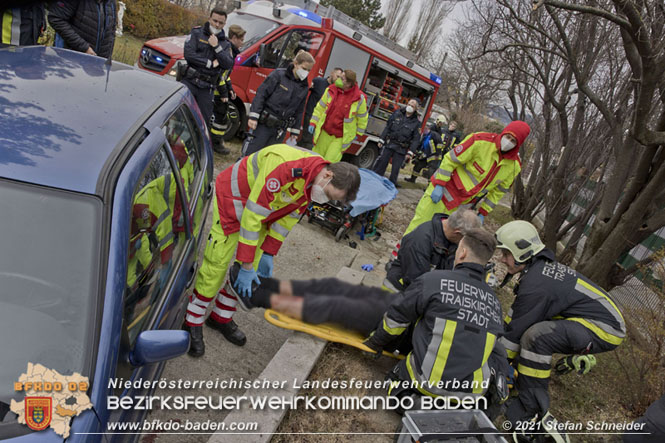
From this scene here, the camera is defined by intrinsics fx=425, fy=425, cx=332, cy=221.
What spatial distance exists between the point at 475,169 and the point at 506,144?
42 centimetres

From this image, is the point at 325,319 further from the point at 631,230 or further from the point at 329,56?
the point at 329,56

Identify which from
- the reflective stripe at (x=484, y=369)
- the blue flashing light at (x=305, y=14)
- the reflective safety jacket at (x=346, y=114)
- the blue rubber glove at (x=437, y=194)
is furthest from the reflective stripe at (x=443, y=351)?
the blue flashing light at (x=305, y=14)

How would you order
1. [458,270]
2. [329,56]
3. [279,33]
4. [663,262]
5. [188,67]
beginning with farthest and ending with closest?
[329,56]
[279,33]
[188,67]
[663,262]
[458,270]

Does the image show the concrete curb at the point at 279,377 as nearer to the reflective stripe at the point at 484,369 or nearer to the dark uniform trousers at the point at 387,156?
the reflective stripe at the point at 484,369

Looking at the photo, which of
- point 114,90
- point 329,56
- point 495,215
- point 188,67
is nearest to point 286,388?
point 114,90

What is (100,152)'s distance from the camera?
1.58m

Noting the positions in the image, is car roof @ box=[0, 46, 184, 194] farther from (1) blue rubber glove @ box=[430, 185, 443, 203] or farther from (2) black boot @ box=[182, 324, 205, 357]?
(1) blue rubber glove @ box=[430, 185, 443, 203]

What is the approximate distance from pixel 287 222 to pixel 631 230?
420 centimetres

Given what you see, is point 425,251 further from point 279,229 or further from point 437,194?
point 437,194

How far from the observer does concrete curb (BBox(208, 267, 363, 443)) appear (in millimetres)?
2214

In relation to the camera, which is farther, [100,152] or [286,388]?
[286,388]

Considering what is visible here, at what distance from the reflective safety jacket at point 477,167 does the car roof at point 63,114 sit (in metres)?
3.34

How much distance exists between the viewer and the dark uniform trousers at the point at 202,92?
5.32 m

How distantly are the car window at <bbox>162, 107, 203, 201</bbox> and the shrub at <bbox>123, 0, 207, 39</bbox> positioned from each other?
16547 millimetres
